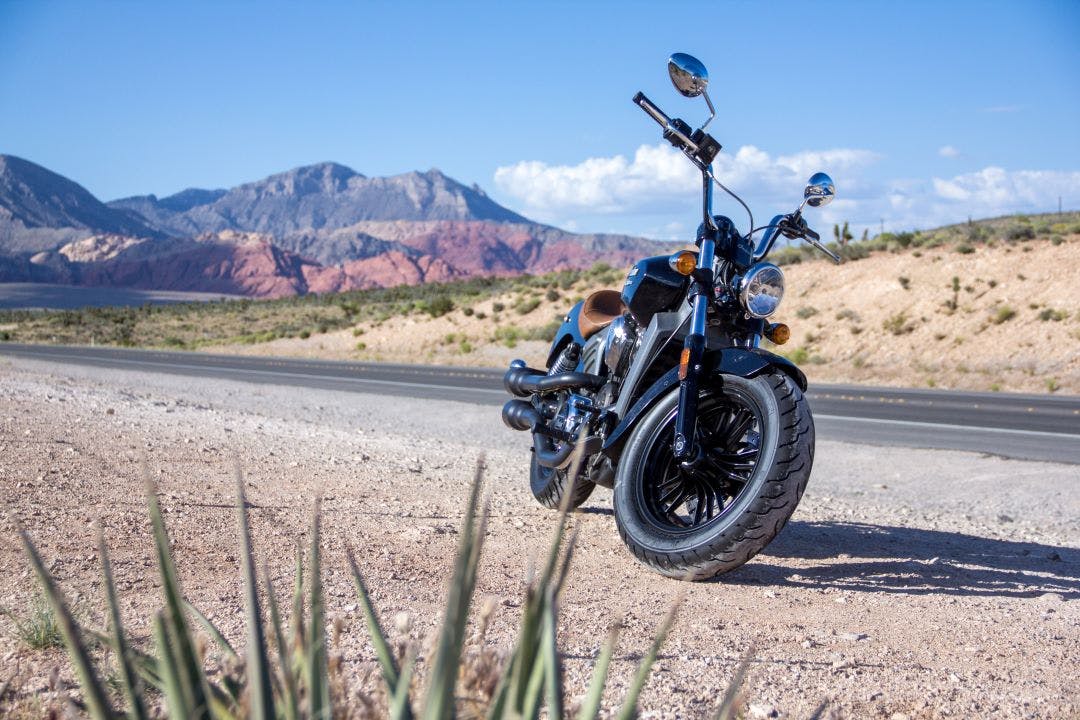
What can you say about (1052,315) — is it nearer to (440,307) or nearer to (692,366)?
(692,366)

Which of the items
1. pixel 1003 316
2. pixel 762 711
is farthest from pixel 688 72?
pixel 1003 316

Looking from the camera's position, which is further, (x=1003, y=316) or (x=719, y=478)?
(x=1003, y=316)

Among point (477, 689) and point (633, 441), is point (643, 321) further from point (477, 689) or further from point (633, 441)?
point (477, 689)

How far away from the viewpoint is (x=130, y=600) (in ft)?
11.9

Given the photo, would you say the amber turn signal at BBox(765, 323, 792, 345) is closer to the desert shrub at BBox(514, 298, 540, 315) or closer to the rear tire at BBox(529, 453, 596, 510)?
the rear tire at BBox(529, 453, 596, 510)

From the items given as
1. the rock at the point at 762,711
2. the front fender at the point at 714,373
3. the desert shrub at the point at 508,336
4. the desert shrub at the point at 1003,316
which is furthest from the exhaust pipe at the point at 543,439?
the desert shrub at the point at 508,336

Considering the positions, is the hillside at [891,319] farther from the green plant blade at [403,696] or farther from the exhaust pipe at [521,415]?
the green plant blade at [403,696]

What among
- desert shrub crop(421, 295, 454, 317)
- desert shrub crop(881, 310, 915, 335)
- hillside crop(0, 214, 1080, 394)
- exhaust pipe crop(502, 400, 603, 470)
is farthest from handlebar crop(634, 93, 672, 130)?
desert shrub crop(421, 295, 454, 317)

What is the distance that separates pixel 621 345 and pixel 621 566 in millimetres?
1207

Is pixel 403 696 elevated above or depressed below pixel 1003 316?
above

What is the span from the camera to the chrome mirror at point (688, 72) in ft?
15.8

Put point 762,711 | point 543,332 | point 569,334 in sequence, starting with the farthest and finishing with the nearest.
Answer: point 543,332
point 569,334
point 762,711

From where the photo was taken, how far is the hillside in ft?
85.5

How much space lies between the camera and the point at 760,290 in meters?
4.63
